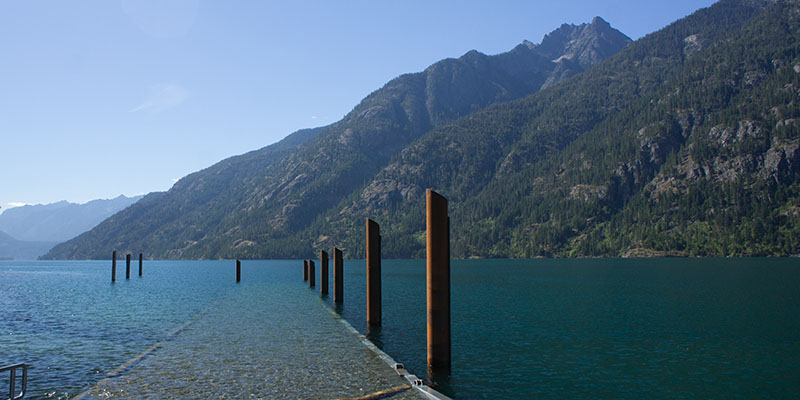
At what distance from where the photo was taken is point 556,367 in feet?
68.4

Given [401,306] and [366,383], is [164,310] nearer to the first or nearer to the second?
[401,306]

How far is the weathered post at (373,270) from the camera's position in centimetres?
2781

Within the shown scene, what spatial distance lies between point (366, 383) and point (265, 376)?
144 inches

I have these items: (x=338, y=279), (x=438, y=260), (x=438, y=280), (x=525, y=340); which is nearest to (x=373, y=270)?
(x=525, y=340)

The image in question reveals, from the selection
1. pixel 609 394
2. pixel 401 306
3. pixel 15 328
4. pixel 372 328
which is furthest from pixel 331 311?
pixel 609 394

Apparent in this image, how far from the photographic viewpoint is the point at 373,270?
28.7 metres

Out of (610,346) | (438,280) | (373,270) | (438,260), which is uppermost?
(438,260)

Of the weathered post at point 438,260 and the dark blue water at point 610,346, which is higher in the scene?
the weathered post at point 438,260

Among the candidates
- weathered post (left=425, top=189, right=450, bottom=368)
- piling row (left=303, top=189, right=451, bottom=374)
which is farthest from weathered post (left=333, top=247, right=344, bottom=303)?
weathered post (left=425, top=189, right=450, bottom=368)

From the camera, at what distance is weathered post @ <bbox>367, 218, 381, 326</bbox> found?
2781 centimetres

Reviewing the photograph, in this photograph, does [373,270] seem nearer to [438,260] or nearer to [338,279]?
[438,260]

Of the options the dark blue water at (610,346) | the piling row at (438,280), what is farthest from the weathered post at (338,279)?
the piling row at (438,280)

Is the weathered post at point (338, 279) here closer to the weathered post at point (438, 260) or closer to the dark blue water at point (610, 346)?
the dark blue water at point (610, 346)

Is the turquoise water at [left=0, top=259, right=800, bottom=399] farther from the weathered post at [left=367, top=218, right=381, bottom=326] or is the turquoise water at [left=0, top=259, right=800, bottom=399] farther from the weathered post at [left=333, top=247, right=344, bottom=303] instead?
the weathered post at [left=333, top=247, right=344, bottom=303]
